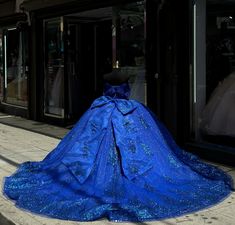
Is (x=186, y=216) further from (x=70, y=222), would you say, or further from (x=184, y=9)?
(x=184, y=9)

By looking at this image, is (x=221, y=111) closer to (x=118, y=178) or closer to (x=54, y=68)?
(x=118, y=178)

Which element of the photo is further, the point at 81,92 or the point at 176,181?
the point at 81,92

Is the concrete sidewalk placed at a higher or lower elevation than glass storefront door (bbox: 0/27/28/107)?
lower

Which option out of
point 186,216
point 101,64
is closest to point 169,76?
point 186,216

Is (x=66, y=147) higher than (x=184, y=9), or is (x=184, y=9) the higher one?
(x=184, y=9)

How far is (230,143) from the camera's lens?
759 centimetres

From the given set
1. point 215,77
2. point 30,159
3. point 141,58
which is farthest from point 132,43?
point 30,159

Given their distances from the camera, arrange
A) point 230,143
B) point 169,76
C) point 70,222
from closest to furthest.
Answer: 1. point 70,222
2. point 230,143
3. point 169,76

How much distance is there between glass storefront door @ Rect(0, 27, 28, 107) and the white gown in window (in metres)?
6.22

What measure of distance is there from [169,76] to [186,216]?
3524mm

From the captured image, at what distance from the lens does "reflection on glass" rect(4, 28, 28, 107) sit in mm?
13484

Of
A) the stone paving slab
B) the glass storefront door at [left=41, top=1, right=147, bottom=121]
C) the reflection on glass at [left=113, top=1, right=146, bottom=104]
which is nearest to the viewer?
the reflection on glass at [left=113, top=1, right=146, bottom=104]

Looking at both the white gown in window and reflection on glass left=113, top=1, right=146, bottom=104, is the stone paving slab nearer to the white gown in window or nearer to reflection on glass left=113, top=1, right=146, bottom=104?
reflection on glass left=113, top=1, right=146, bottom=104

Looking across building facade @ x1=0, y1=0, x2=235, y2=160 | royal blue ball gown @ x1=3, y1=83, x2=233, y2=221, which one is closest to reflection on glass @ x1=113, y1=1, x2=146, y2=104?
building facade @ x1=0, y1=0, x2=235, y2=160
